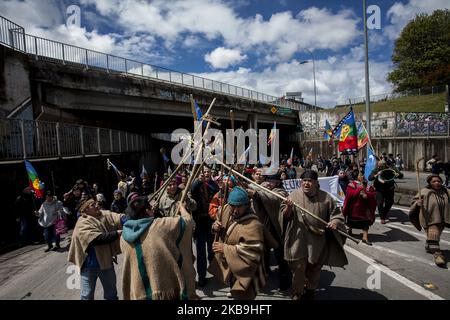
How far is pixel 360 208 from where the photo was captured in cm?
699

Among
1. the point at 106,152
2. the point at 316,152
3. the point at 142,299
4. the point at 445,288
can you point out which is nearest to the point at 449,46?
the point at 316,152

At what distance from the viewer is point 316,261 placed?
4086 mm

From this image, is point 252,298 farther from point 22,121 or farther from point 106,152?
point 106,152

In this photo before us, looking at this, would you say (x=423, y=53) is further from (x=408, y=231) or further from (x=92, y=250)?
(x=92, y=250)

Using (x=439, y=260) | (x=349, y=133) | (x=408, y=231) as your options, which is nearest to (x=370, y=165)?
(x=408, y=231)

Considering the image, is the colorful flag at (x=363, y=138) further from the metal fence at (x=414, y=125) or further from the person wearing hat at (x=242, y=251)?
the metal fence at (x=414, y=125)

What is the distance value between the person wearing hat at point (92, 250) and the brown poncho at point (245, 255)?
1.30m

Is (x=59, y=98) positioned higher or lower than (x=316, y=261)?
higher

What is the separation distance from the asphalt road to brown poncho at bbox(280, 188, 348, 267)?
74 centimetres

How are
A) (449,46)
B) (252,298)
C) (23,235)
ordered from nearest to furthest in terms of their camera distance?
(252,298), (23,235), (449,46)

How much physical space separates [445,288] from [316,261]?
203 centimetres

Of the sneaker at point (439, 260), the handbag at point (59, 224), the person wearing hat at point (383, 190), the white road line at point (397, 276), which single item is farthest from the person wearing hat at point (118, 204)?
the person wearing hat at point (383, 190)

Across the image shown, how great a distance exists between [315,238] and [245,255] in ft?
4.06

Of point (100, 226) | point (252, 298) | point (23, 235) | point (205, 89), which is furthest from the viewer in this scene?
point (205, 89)
